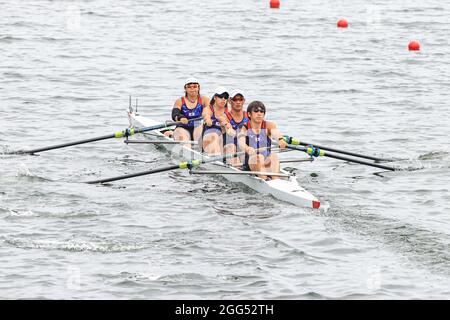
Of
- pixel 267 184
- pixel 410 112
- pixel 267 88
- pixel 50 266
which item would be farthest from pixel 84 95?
pixel 50 266

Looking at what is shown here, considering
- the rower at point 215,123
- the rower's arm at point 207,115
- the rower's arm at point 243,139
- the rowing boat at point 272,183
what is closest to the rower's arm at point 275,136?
the rower's arm at point 243,139

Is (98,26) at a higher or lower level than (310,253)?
higher

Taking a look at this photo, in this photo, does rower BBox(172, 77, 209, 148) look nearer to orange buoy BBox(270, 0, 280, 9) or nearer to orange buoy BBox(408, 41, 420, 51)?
orange buoy BBox(408, 41, 420, 51)

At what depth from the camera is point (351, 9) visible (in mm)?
50125

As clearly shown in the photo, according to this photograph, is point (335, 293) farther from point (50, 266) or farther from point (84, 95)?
point (84, 95)

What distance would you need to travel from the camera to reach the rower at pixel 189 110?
25.3 m

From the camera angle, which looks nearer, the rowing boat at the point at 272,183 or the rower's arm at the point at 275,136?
the rowing boat at the point at 272,183

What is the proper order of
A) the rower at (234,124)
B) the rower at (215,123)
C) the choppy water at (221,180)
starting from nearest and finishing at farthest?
the choppy water at (221,180)
the rower at (234,124)
the rower at (215,123)

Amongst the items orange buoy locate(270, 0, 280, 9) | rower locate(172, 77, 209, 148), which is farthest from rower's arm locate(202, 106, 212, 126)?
orange buoy locate(270, 0, 280, 9)

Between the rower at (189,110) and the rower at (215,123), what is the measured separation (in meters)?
1.43

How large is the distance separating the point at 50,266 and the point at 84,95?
17408mm

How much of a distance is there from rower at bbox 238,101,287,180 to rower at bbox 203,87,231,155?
5.30 feet

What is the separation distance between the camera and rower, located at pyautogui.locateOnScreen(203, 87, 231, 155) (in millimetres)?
23469

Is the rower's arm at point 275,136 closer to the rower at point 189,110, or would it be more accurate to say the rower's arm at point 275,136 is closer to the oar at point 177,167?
the oar at point 177,167
